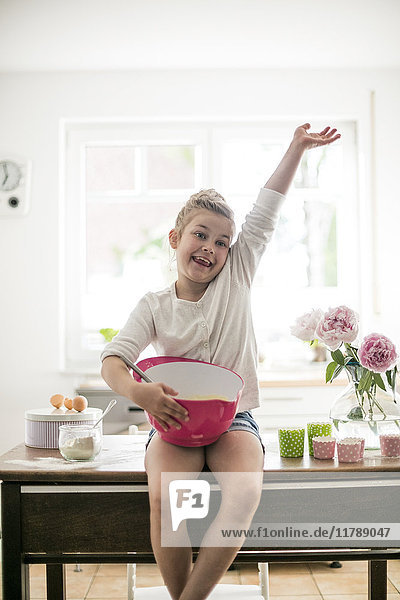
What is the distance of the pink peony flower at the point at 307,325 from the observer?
1628 millimetres

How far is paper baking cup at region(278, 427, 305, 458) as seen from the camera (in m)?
1.55

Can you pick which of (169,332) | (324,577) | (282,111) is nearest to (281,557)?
(169,332)

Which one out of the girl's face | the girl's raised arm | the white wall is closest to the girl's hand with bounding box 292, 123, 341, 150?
the girl's raised arm

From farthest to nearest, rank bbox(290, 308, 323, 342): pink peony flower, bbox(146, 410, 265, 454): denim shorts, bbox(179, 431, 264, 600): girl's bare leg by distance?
bbox(290, 308, 323, 342): pink peony flower
bbox(146, 410, 265, 454): denim shorts
bbox(179, 431, 264, 600): girl's bare leg

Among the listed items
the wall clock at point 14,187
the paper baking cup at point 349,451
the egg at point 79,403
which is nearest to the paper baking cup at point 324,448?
the paper baking cup at point 349,451

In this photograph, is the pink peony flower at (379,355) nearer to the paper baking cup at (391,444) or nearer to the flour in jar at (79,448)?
the paper baking cup at (391,444)

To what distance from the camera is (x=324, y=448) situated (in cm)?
153

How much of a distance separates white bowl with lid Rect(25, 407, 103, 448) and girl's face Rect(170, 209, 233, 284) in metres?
0.43

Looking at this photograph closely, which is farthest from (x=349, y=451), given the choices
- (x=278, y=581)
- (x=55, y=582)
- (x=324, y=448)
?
(x=278, y=581)

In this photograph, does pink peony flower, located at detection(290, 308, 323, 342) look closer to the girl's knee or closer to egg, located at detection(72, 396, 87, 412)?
the girl's knee

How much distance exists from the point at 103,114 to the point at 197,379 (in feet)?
9.37

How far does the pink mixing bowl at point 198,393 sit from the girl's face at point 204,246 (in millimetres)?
A: 265

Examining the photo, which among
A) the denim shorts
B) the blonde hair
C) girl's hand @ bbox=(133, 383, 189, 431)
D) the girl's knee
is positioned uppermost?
the blonde hair

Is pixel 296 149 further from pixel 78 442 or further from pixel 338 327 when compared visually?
pixel 78 442
